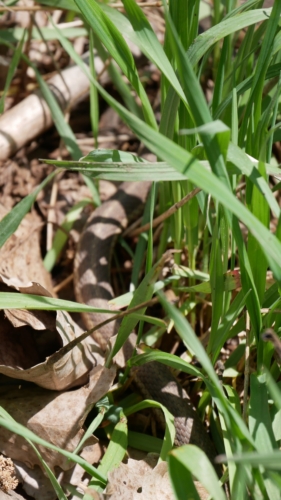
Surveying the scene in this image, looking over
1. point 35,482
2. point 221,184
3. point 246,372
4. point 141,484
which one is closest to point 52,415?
point 35,482

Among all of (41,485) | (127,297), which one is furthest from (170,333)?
(41,485)

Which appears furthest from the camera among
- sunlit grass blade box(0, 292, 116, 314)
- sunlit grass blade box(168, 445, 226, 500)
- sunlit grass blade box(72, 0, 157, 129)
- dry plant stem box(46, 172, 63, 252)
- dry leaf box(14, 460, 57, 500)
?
dry plant stem box(46, 172, 63, 252)

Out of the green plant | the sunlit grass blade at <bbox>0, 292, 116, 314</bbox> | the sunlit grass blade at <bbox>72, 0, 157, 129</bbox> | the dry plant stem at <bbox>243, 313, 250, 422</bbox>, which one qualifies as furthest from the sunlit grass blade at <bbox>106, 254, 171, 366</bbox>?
the sunlit grass blade at <bbox>72, 0, 157, 129</bbox>

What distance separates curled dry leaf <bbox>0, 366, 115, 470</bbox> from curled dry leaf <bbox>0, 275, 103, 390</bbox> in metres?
0.07

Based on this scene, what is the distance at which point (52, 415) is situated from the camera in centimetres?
211

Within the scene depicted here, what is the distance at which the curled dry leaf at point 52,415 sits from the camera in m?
2.06

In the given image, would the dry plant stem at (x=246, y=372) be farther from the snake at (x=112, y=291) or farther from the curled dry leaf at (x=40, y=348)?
the curled dry leaf at (x=40, y=348)

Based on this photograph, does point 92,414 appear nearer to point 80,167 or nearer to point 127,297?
point 127,297

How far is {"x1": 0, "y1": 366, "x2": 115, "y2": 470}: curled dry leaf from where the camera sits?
206 centimetres

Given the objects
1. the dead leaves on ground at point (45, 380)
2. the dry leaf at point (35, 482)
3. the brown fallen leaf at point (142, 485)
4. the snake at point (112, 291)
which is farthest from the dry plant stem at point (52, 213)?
the brown fallen leaf at point (142, 485)

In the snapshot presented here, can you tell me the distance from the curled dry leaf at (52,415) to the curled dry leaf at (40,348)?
7 centimetres

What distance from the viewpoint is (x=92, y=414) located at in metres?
2.20

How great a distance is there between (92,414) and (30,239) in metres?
1.13

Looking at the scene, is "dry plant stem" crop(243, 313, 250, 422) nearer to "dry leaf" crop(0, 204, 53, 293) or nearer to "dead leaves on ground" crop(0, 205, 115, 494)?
"dead leaves on ground" crop(0, 205, 115, 494)
